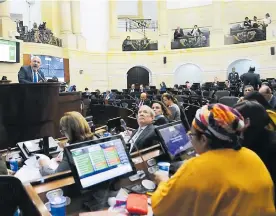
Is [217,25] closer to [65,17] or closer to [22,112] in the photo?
[65,17]

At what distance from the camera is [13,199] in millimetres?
1473

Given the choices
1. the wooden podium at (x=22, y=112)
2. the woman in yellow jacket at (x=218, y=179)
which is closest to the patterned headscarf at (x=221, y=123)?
the woman in yellow jacket at (x=218, y=179)

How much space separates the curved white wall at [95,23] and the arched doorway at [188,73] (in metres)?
4.55

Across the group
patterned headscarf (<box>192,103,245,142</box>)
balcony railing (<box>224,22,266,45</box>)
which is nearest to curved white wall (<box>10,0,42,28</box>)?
balcony railing (<box>224,22,266,45</box>)

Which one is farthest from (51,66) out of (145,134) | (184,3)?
(145,134)

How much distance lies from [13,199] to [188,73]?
17501mm

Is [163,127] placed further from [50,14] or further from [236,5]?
[236,5]

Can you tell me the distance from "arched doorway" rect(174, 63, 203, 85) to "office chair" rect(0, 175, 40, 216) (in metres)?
17.2

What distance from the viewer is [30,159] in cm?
309

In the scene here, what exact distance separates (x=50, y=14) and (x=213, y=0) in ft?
30.8

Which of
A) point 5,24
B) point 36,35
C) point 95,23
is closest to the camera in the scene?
point 5,24

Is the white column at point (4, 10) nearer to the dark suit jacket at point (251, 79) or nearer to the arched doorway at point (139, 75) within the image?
the arched doorway at point (139, 75)

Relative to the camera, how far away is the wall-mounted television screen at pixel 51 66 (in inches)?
553

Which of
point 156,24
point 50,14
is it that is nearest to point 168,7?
point 156,24
